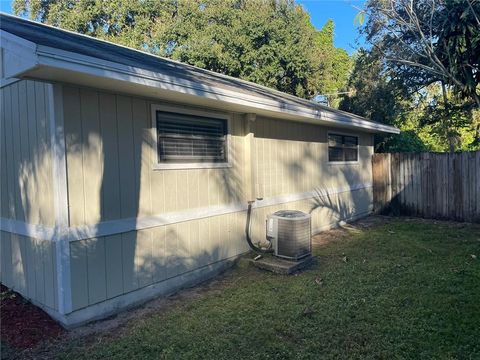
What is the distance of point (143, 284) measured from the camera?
14.1 feet

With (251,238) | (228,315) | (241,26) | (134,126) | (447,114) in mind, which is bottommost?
(228,315)

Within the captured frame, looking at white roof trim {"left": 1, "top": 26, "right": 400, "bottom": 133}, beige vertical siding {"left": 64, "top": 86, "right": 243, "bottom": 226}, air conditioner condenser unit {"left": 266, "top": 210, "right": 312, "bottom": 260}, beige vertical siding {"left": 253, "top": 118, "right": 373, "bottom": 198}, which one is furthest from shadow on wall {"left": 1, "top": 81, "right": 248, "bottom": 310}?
beige vertical siding {"left": 253, "top": 118, "right": 373, "bottom": 198}

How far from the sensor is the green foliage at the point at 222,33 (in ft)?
57.5

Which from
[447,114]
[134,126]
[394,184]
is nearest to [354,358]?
[134,126]

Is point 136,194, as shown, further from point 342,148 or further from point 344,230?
point 342,148

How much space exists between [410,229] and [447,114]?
15.9ft

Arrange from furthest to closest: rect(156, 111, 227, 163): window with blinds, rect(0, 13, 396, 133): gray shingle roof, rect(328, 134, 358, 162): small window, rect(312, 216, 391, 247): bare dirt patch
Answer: rect(328, 134, 358, 162): small window < rect(312, 216, 391, 247): bare dirt patch < rect(156, 111, 227, 163): window with blinds < rect(0, 13, 396, 133): gray shingle roof

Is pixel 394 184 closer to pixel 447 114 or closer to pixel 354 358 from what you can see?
pixel 447 114

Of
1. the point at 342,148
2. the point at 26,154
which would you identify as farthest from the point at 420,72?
the point at 26,154

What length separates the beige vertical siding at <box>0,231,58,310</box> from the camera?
3.73 meters

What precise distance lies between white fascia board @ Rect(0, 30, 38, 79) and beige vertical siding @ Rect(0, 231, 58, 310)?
1.73 metres

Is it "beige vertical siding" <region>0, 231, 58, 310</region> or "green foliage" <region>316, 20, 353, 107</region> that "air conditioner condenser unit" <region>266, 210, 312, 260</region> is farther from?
"green foliage" <region>316, 20, 353, 107</region>

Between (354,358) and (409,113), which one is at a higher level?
(409,113)

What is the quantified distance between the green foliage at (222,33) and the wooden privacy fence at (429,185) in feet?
30.1
